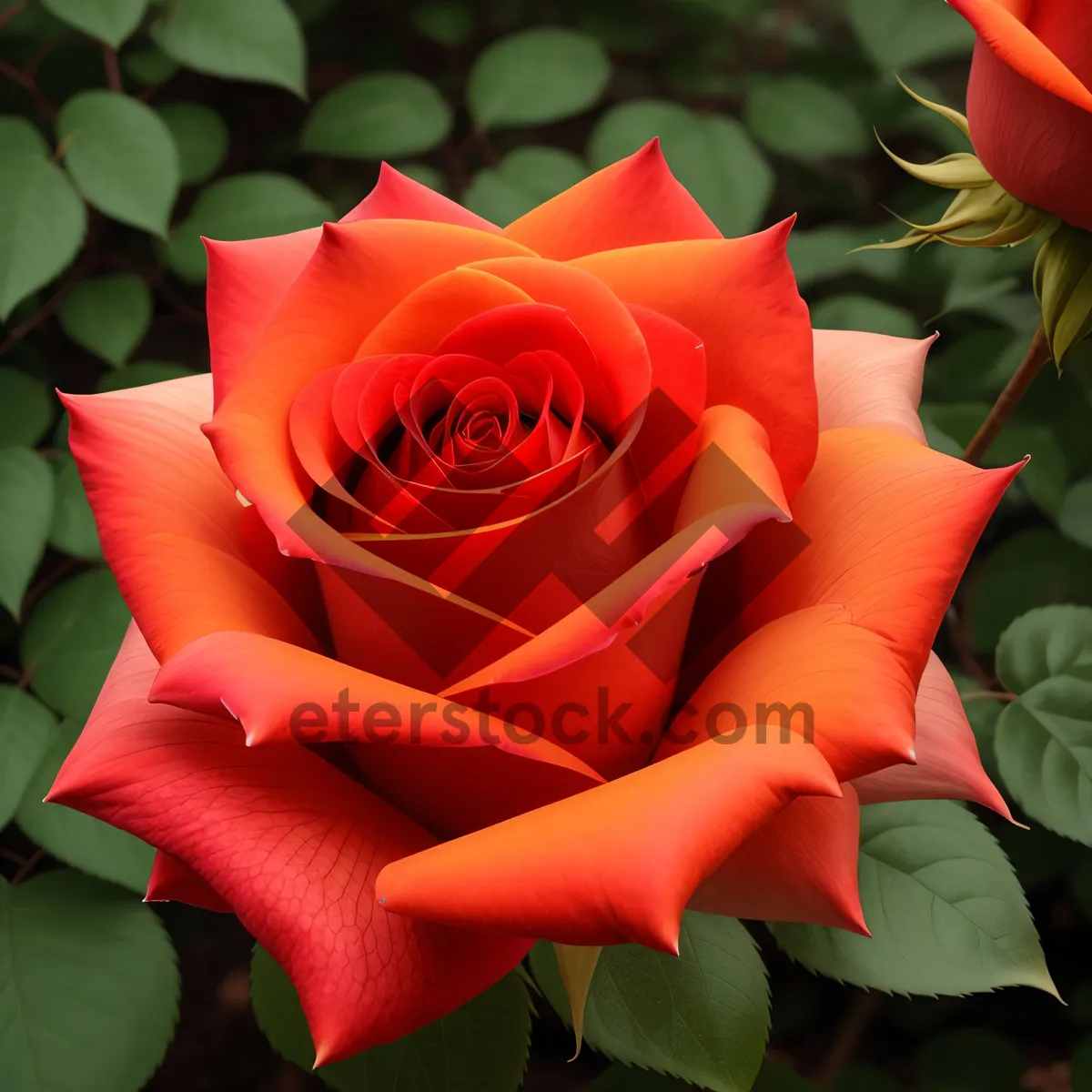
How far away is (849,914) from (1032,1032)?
2.17 ft

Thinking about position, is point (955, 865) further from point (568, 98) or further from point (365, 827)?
point (568, 98)

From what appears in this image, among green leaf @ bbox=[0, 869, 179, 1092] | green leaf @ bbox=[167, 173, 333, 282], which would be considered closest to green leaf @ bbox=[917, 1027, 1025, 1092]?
green leaf @ bbox=[0, 869, 179, 1092]

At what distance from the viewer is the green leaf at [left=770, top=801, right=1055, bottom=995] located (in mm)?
504

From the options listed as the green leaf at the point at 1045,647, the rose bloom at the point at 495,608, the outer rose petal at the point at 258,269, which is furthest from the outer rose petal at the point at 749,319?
the green leaf at the point at 1045,647

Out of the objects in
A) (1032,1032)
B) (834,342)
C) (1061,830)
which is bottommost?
(1032,1032)

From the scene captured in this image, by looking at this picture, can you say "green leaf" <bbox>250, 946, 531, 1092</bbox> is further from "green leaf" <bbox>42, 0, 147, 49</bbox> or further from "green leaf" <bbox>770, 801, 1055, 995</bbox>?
"green leaf" <bbox>42, 0, 147, 49</bbox>

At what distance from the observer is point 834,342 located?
0.50 m

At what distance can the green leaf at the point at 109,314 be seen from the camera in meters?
0.77

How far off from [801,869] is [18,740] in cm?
47

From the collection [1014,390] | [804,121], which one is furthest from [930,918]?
[804,121]

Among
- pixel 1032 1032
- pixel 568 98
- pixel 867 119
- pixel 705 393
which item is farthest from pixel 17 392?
pixel 1032 1032

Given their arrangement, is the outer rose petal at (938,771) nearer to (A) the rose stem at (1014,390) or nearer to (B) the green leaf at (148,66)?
(A) the rose stem at (1014,390)

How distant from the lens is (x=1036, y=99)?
0.42 metres

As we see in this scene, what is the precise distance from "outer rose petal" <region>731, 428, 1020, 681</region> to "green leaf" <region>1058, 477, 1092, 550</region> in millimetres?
390
